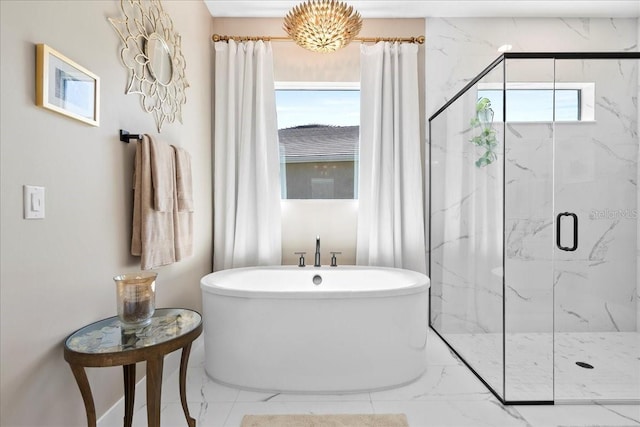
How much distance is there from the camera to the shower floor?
6.37 ft

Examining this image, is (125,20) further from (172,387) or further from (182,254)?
(172,387)

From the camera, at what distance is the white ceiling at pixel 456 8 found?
9.70ft

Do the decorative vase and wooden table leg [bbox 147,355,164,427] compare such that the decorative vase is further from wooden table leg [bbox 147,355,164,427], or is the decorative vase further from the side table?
wooden table leg [bbox 147,355,164,427]

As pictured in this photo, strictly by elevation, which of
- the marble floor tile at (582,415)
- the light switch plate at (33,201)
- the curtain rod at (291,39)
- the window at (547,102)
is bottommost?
the marble floor tile at (582,415)

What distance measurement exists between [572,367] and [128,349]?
2.21 metres

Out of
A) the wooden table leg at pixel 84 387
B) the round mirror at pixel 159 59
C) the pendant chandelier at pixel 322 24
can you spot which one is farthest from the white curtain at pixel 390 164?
the wooden table leg at pixel 84 387

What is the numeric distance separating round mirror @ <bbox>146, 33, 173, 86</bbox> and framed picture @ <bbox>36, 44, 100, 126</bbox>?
22.2 inches

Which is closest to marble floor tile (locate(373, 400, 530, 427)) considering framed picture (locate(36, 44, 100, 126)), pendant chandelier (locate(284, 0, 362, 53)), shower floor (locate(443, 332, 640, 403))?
shower floor (locate(443, 332, 640, 403))

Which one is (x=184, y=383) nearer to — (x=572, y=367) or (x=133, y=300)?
(x=133, y=300)

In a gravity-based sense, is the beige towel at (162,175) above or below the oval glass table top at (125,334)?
above

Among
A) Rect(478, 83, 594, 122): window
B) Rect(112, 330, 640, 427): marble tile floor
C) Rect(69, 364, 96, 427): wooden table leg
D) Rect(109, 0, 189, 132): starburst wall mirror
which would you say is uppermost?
Rect(109, 0, 189, 132): starburst wall mirror

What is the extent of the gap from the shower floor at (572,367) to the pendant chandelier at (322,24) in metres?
2.28

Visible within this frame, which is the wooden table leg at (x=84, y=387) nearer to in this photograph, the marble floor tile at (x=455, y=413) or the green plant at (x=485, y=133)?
the marble floor tile at (x=455, y=413)

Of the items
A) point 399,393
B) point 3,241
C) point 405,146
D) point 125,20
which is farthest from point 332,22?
point 399,393
